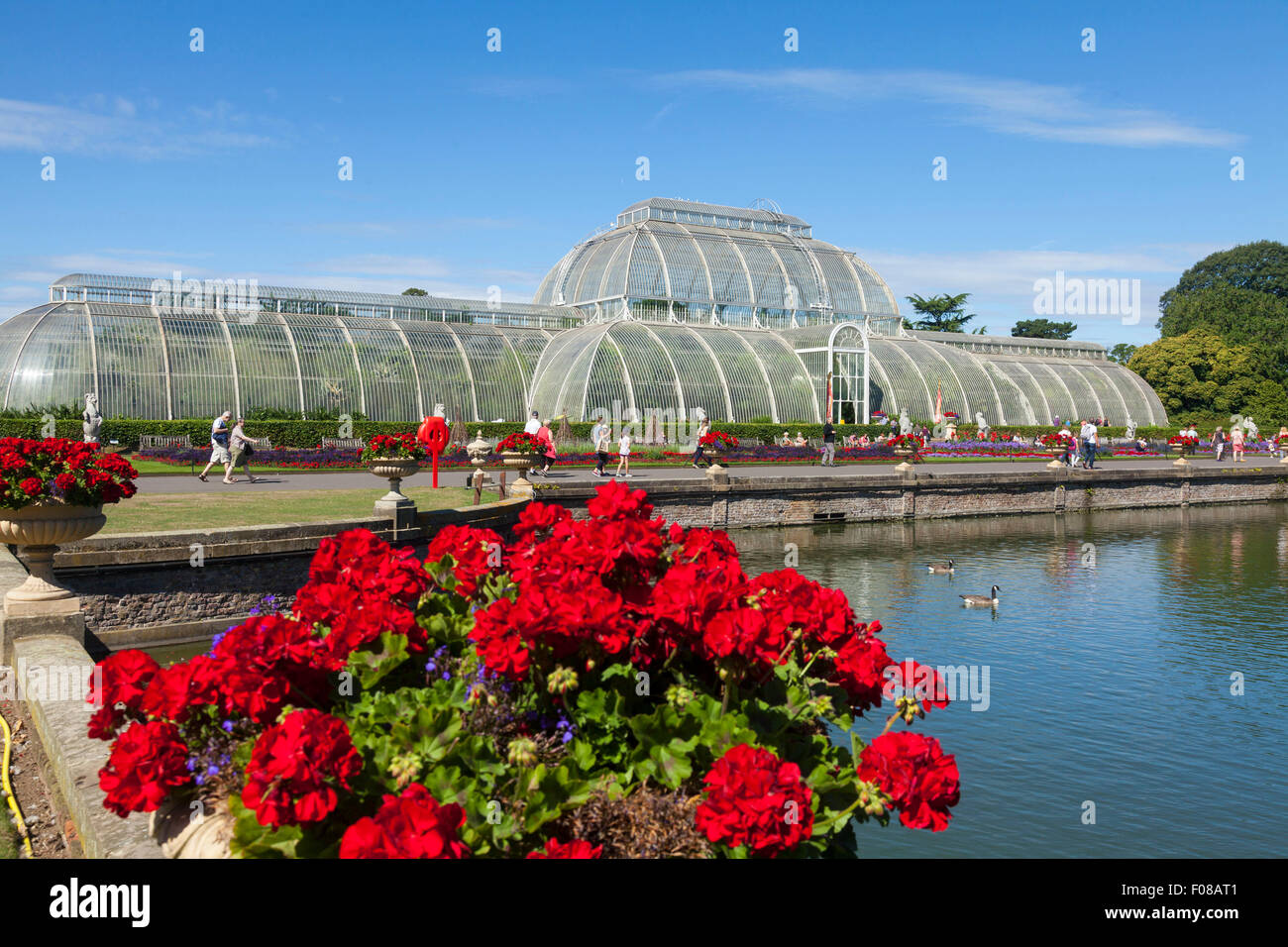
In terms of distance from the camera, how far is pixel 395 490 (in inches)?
689

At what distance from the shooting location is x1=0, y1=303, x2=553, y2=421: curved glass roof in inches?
1597

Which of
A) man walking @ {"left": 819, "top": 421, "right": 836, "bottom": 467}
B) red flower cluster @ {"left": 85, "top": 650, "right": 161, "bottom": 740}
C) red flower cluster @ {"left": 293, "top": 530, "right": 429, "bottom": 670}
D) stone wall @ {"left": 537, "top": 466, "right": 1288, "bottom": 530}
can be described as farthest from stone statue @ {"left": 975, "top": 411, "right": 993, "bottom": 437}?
red flower cluster @ {"left": 85, "top": 650, "right": 161, "bottom": 740}

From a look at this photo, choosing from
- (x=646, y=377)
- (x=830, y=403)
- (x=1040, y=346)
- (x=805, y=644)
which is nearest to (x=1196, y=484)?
(x=830, y=403)

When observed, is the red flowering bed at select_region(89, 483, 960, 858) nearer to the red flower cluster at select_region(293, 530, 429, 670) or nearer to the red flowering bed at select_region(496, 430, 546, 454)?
the red flower cluster at select_region(293, 530, 429, 670)

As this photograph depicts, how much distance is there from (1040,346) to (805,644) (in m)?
78.4

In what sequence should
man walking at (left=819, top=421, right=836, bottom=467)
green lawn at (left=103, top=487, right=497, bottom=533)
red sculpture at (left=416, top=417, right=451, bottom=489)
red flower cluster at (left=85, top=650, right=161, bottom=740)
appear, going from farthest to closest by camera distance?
man walking at (left=819, top=421, right=836, bottom=467) → red sculpture at (left=416, top=417, right=451, bottom=489) → green lawn at (left=103, top=487, right=497, bottom=533) → red flower cluster at (left=85, top=650, right=161, bottom=740)

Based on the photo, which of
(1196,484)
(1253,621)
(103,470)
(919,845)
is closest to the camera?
(919,845)

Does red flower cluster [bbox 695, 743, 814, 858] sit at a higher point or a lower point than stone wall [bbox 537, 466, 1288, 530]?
higher

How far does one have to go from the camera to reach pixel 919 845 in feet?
27.4

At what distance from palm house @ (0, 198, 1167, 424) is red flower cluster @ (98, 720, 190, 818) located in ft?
135

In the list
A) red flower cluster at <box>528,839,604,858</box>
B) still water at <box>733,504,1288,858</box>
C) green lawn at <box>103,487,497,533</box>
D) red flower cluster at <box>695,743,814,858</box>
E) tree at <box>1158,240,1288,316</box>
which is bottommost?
still water at <box>733,504,1288,858</box>

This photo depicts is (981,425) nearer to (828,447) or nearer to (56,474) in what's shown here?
(828,447)

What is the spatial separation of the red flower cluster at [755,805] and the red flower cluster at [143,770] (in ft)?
7.41
